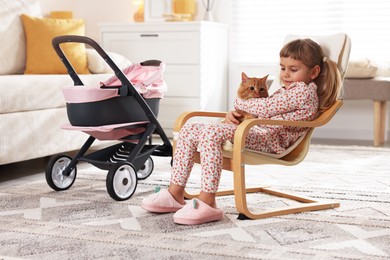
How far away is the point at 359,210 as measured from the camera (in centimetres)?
243

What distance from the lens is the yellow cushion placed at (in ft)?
12.7

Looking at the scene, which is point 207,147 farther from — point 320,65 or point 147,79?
point 147,79

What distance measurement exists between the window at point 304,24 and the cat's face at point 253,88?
225cm

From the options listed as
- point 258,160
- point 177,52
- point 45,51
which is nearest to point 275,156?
point 258,160

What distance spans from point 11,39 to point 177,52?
125 cm

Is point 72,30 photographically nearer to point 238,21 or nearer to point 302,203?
point 238,21

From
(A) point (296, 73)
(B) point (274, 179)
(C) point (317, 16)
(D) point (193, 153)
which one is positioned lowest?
Result: (B) point (274, 179)

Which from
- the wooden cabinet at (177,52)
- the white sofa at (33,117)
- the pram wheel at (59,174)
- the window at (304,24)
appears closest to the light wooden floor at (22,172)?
the white sofa at (33,117)

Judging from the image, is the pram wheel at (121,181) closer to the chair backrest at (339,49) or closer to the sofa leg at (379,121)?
the chair backrest at (339,49)

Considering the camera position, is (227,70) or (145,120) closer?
(145,120)

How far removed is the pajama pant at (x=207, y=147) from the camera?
220cm

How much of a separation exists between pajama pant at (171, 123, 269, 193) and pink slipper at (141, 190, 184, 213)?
0.07 meters

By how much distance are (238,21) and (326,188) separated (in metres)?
2.45

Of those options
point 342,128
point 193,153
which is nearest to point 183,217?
point 193,153
